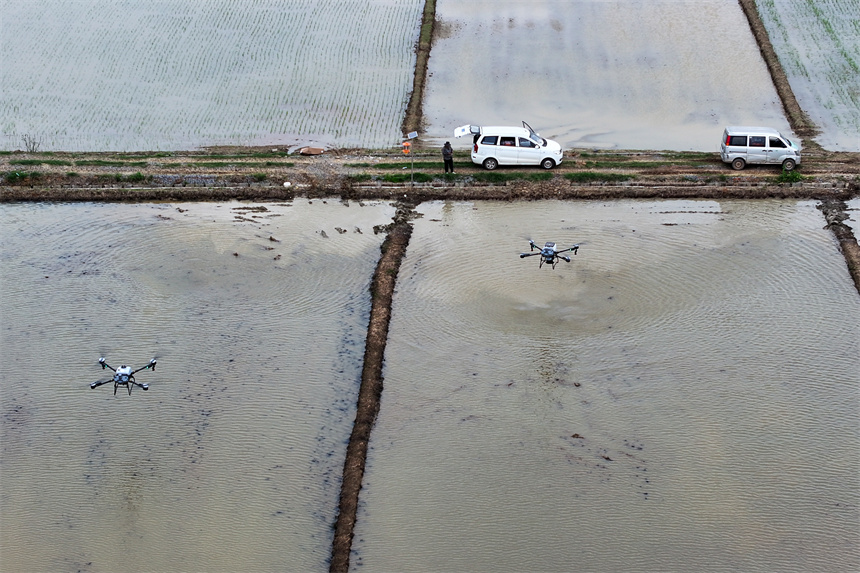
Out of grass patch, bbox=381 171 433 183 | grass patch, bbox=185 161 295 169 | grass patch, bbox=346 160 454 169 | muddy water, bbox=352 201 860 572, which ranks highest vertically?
grass patch, bbox=346 160 454 169

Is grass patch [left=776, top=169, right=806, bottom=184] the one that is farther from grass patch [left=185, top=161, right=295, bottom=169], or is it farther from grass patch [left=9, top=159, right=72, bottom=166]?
grass patch [left=9, top=159, right=72, bottom=166]

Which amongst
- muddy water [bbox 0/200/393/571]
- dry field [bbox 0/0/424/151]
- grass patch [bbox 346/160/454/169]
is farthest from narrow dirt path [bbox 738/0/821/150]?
muddy water [bbox 0/200/393/571]

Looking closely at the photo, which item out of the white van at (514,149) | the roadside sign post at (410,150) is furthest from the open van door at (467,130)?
the roadside sign post at (410,150)

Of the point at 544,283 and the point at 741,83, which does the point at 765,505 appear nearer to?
the point at 544,283

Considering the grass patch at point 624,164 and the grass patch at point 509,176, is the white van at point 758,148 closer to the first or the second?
the grass patch at point 624,164

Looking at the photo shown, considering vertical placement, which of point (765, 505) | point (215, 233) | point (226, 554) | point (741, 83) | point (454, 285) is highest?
point (741, 83)

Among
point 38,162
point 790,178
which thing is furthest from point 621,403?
point 38,162

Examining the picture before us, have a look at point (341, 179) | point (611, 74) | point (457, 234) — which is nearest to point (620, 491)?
point (457, 234)
